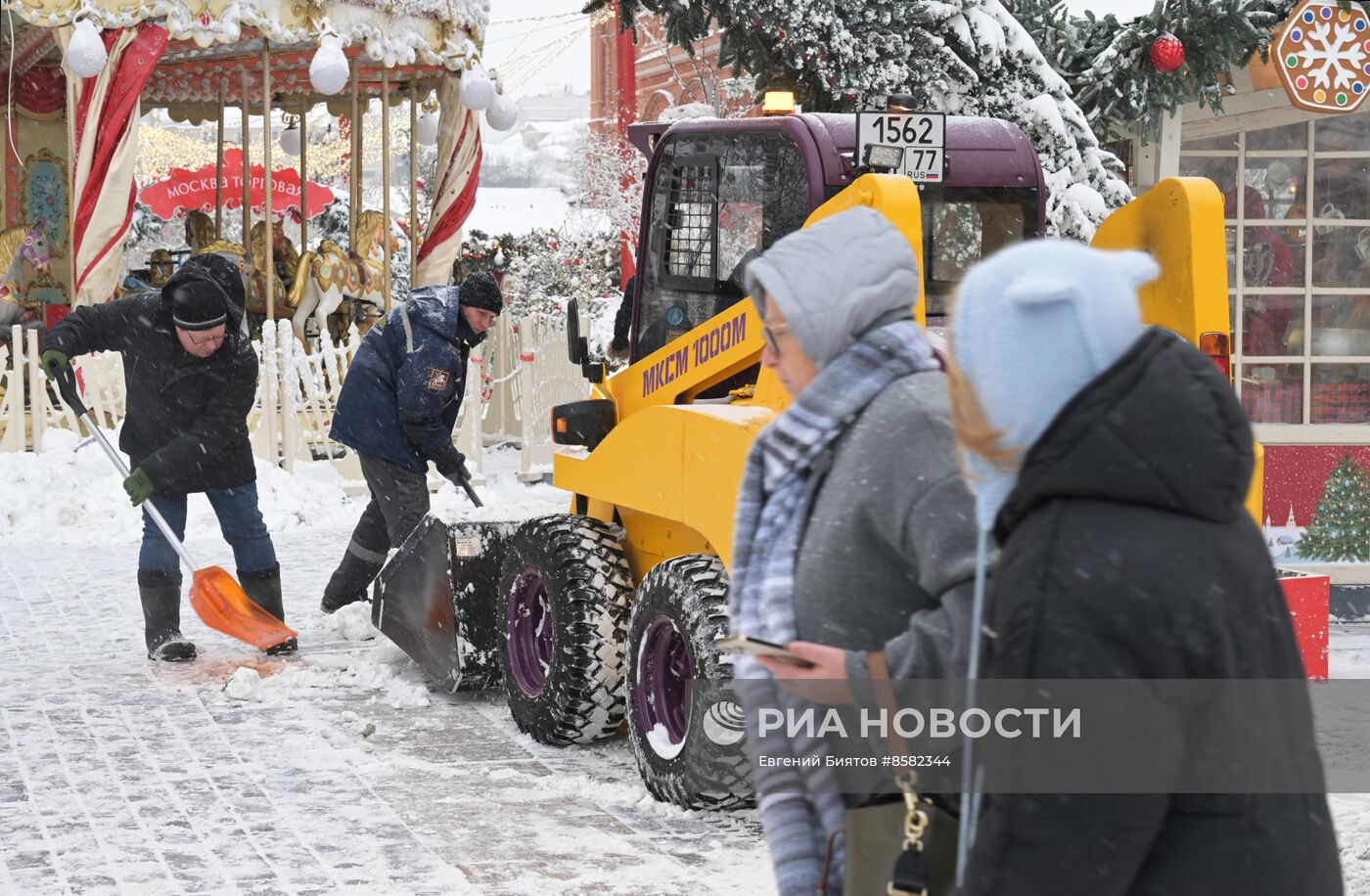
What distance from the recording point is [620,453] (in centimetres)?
552

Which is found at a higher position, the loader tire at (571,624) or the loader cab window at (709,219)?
the loader cab window at (709,219)

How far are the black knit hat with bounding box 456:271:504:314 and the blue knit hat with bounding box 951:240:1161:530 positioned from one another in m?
5.31

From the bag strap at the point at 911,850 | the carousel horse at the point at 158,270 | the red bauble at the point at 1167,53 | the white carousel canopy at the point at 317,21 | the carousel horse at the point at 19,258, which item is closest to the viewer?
the bag strap at the point at 911,850

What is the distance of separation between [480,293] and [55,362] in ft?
6.62

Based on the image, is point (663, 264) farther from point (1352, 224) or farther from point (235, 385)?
point (1352, 224)

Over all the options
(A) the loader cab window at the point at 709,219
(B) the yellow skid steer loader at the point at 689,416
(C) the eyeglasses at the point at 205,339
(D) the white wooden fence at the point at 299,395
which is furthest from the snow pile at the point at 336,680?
(D) the white wooden fence at the point at 299,395

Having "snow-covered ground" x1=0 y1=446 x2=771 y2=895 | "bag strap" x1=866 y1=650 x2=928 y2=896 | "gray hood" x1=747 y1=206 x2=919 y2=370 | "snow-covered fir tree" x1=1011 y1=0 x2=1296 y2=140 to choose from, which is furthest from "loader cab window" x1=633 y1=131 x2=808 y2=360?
"snow-covered fir tree" x1=1011 y1=0 x2=1296 y2=140

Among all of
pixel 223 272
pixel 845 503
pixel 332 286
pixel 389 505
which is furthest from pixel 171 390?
pixel 332 286

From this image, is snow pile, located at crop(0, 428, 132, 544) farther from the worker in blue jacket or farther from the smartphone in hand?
the smartphone in hand

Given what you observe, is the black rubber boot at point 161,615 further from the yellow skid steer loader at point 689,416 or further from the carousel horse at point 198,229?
the carousel horse at point 198,229

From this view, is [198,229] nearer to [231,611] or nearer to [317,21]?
[317,21]

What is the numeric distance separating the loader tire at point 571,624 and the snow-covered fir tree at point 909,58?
521cm

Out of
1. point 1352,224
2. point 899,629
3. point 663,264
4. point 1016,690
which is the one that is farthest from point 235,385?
point 1352,224

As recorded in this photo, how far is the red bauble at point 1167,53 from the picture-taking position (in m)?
9.90
